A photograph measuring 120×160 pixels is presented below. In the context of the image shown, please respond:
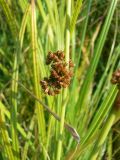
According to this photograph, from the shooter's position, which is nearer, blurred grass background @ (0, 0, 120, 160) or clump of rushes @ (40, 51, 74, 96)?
clump of rushes @ (40, 51, 74, 96)

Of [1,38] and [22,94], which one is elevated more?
[1,38]

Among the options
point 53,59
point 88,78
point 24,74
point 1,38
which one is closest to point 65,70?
point 53,59

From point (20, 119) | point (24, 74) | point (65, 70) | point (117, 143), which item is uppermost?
point (65, 70)

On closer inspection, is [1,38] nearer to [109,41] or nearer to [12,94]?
[109,41]

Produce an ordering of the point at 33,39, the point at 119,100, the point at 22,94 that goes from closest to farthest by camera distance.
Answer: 1. the point at 119,100
2. the point at 33,39
3. the point at 22,94

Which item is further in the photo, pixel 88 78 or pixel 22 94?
pixel 22 94

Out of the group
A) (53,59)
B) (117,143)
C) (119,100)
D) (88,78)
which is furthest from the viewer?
(117,143)

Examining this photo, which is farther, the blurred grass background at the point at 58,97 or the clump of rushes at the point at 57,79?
the blurred grass background at the point at 58,97

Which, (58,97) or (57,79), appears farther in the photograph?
(58,97)
